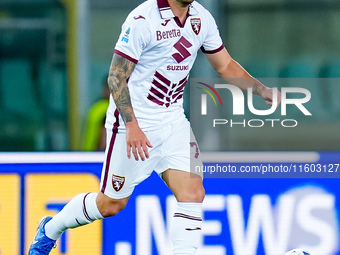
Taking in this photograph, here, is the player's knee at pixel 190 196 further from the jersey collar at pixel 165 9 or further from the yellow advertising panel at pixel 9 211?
the yellow advertising panel at pixel 9 211

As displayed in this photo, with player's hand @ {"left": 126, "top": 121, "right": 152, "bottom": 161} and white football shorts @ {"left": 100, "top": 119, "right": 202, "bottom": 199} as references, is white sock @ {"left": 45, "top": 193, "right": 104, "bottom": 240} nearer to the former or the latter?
white football shorts @ {"left": 100, "top": 119, "right": 202, "bottom": 199}

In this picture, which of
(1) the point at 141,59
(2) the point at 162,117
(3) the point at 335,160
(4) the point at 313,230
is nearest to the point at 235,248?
(4) the point at 313,230

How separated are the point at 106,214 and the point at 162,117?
665 mm

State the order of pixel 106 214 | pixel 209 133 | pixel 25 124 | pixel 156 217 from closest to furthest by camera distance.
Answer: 1. pixel 106 214
2. pixel 156 217
3. pixel 209 133
4. pixel 25 124

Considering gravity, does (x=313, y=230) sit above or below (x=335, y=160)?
below

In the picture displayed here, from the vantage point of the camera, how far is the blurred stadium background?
509 centimetres

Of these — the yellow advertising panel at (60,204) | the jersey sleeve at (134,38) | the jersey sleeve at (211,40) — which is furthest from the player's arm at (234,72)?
the yellow advertising panel at (60,204)

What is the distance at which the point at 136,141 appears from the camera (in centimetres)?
393

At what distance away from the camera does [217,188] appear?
5.16m

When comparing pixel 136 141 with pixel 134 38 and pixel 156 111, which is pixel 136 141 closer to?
pixel 156 111

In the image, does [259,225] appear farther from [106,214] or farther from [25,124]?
[25,124]

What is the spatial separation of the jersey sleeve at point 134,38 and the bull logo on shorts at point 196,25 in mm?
286

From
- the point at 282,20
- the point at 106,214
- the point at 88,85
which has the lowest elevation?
the point at 106,214

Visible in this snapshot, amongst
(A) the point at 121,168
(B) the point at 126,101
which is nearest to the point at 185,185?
(A) the point at 121,168
